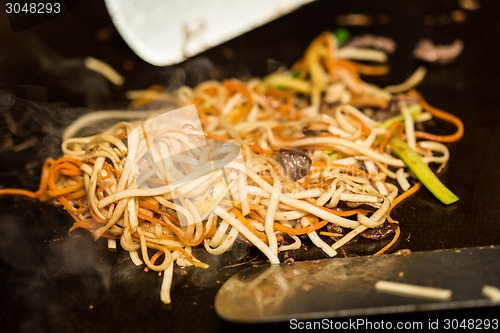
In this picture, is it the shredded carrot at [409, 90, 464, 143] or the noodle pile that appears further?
the shredded carrot at [409, 90, 464, 143]

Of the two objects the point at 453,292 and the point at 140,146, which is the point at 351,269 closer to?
the point at 453,292

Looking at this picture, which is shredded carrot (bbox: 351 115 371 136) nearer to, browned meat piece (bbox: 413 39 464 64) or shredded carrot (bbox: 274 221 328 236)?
shredded carrot (bbox: 274 221 328 236)

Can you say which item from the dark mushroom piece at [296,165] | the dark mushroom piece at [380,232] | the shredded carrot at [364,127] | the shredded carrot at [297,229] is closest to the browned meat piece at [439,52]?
the shredded carrot at [364,127]

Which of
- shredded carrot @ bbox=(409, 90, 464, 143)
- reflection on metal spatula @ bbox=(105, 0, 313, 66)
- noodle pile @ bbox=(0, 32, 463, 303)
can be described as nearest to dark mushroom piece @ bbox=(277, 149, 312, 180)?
noodle pile @ bbox=(0, 32, 463, 303)

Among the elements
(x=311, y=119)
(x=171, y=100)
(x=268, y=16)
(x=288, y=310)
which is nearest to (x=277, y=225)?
(x=288, y=310)

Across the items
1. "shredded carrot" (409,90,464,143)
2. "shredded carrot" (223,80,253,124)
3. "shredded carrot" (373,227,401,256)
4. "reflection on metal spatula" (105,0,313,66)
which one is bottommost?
"shredded carrot" (373,227,401,256)
